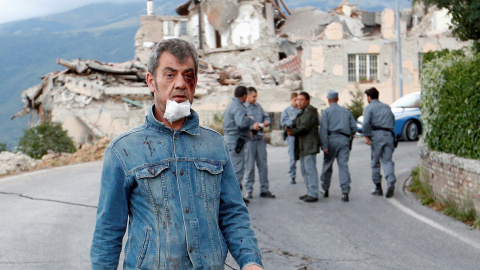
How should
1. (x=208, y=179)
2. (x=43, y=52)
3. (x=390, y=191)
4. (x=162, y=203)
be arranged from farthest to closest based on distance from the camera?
1. (x=43, y=52)
2. (x=390, y=191)
3. (x=208, y=179)
4. (x=162, y=203)

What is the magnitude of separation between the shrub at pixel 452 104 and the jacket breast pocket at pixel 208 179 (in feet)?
25.2

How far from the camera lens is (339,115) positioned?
12.7 m

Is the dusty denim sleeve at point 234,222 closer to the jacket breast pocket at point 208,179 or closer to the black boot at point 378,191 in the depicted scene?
the jacket breast pocket at point 208,179

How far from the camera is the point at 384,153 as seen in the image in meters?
13.2

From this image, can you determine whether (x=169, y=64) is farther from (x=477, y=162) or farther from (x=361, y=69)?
(x=361, y=69)

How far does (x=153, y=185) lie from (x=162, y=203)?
0.09 metres

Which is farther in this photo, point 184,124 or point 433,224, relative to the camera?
point 433,224

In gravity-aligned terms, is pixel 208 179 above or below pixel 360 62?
below

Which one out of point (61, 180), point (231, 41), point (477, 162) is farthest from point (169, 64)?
point (231, 41)

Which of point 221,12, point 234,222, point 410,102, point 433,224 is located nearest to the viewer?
point 234,222

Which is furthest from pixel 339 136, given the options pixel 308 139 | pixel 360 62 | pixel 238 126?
pixel 360 62

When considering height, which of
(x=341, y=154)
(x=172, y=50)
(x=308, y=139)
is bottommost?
(x=341, y=154)

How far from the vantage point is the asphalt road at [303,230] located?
26.4 feet

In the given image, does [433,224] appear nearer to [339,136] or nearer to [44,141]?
[339,136]
